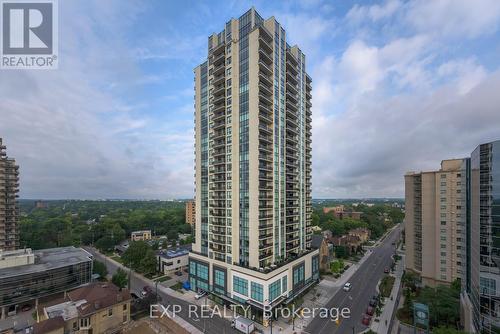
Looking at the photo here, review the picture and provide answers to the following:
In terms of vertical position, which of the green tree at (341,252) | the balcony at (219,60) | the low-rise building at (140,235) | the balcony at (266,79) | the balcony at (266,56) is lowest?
the low-rise building at (140,235)

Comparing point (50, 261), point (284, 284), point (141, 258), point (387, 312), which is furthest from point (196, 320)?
point (50, 261)

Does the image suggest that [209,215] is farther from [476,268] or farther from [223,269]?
[476,268]

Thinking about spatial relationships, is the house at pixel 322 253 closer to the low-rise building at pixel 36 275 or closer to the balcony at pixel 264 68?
the balcony at pixel 264 68

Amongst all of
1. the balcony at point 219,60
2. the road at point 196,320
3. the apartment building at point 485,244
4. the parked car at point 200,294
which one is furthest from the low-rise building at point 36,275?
the apartment building at point 485,244

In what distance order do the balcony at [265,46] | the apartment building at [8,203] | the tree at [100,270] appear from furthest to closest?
the apartment building at [8,203] → the tree at [100,270] → the balcony at [265,46]

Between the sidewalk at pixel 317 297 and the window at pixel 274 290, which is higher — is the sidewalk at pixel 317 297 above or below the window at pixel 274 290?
below

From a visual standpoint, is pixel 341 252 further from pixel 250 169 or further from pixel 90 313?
pixel 90 313

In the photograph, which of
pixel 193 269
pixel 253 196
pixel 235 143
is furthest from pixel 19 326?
pixel 235 143
